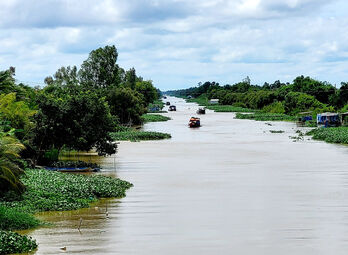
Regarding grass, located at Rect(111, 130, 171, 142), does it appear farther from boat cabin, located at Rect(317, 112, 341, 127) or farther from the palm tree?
the palm tree

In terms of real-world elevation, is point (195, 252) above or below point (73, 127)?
below

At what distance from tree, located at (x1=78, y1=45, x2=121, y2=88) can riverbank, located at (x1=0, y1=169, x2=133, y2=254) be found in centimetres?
7571

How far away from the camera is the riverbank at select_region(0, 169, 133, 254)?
18.2 meters

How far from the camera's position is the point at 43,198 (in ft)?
82.7

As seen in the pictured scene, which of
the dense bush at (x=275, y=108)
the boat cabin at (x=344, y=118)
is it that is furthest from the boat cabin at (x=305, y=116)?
the dense bush at (x=275, y=108)

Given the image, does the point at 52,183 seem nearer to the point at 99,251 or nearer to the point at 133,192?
the point at 133,192

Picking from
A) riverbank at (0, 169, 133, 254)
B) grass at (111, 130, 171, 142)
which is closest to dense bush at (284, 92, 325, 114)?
grass at (111, 130, 171, 142)

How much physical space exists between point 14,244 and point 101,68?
90.1 m

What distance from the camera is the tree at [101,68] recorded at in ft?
351

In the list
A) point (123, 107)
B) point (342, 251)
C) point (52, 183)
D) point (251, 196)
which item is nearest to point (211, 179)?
point (251, 196)

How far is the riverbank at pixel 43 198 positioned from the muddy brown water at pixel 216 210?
529mm

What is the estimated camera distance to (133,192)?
30391mm

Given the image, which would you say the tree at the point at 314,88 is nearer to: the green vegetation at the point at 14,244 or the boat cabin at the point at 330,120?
the boat cabin at the point at 330,120

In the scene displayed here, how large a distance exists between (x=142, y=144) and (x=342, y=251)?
4124 cm
